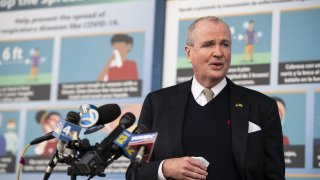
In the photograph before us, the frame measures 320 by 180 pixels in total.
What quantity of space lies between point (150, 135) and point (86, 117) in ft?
0.88

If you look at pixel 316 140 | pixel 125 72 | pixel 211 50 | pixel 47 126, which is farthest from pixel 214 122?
pixel 47 126

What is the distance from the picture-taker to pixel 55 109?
592 centimetres

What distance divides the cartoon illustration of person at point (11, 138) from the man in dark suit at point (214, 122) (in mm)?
2413

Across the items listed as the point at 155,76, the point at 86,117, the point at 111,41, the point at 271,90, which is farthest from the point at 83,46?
the point at 86,117

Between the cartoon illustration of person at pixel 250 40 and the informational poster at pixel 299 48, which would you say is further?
the cartoon illustration of person at pixel 250 40

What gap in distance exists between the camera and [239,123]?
11.8 ft

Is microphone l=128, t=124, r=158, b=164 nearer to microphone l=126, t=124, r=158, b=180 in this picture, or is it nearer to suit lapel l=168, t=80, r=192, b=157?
microphone l=126, t=124, r=158, b=180

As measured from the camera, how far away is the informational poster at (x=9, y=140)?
591 centimetres

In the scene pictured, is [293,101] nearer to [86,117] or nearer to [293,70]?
[293,70]

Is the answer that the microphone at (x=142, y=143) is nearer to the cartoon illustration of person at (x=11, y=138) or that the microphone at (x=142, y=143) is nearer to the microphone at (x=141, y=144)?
the microphone at (x=141, y=144)

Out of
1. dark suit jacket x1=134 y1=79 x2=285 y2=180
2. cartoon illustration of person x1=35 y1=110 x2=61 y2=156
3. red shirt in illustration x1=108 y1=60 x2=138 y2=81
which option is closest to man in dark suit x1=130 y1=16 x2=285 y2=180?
dark suit jacket x1=134 y1=79 x2=285 y2=180

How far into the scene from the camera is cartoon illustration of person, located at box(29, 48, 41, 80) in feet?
19.9

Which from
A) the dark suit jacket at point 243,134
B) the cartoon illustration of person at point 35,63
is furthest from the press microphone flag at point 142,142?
the cartoon illustration of person at point 35,63

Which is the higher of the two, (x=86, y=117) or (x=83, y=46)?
(x=83, y=46)
